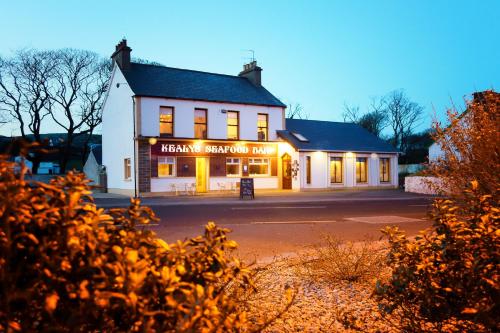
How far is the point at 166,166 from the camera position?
27.3 metres

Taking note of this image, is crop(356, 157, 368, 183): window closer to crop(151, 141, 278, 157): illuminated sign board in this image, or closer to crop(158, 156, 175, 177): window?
crop(151, 141, 278, 157): illuminated sign board

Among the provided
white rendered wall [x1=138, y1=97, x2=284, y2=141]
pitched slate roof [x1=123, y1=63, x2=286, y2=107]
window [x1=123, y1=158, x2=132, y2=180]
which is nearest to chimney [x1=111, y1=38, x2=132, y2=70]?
pitched slate roof [x1=123, y1=63, x2=286, y2=107]

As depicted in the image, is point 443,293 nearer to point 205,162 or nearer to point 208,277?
point 208,277

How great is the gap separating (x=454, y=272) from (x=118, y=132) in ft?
96.0

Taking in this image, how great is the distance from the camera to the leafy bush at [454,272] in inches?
109

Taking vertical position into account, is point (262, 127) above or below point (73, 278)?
above

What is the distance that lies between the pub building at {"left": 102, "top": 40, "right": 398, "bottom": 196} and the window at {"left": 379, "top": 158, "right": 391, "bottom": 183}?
18.8 inches

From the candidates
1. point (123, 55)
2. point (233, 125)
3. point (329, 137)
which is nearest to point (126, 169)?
point (123, 55)

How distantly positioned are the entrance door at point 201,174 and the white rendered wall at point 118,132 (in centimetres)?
427

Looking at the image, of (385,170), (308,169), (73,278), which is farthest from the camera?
(385,170)

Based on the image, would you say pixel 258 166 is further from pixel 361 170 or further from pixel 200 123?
pixel 361 170

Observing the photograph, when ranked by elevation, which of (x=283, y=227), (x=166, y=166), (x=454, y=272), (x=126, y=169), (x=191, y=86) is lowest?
(x=283, y=227)

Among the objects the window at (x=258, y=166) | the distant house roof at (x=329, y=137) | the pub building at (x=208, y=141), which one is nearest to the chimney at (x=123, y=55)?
the pub building at (x=208, y=141)

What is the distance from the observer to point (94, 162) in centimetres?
3741
